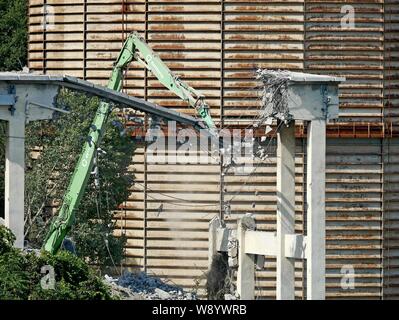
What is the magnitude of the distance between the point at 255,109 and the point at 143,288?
17.4 ft

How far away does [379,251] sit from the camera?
3822cm

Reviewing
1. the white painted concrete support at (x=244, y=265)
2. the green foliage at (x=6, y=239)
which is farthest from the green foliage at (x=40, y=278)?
the white painted concrete support at (x=244, y=265)

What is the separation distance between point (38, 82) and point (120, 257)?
8.70 metres

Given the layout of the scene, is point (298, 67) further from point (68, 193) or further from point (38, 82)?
point (38, 82)

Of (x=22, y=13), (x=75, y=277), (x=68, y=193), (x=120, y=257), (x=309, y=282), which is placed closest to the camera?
(x=75, y=277)

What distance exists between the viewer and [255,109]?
3784cm

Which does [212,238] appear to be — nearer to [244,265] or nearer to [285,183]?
[244,265]

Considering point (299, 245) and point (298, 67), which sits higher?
point (298, 67)

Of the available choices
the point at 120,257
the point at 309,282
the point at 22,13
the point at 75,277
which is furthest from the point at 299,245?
the point at 22,13

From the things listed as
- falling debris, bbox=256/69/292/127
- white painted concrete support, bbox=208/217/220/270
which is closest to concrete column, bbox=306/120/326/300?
falling debris, bbox=256/69/292/127

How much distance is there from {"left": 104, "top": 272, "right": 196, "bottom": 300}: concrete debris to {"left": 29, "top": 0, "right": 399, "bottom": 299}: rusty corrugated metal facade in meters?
2.36

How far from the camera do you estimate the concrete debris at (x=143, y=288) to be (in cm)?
3242

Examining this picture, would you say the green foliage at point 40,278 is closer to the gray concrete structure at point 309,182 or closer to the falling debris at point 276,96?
the gray concrete structure at point 309,182

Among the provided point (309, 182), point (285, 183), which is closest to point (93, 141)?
point (285, 183)
